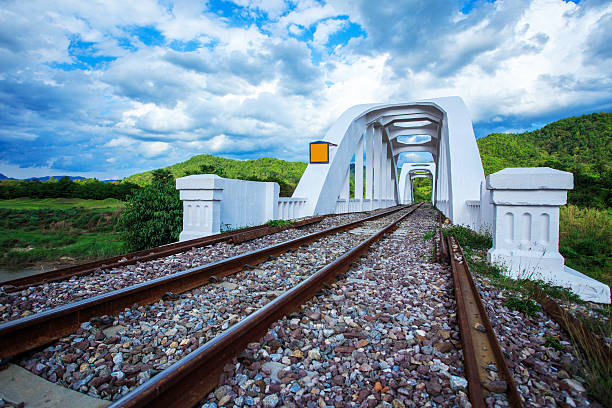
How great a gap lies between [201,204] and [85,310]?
419 centimetres

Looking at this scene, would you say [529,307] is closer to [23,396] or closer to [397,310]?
[397,310]

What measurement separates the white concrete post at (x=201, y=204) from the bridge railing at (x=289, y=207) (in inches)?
134

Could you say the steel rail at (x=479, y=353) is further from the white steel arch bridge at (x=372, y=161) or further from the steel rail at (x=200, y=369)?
the white steel arch bridge at (x=372, y=161)

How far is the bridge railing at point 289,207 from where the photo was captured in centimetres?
991

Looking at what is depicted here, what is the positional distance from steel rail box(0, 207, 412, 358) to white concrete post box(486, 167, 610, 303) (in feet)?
10.8

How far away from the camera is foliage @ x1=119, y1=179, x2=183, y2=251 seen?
6906 millimetres

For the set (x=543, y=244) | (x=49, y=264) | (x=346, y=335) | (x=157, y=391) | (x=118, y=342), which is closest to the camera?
(x=157, y=391)

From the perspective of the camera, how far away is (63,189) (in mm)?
15898

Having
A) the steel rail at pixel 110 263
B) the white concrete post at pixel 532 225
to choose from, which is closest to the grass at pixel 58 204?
the steel rail at pixel 110 263

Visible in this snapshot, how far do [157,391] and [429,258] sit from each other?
4.10 meters

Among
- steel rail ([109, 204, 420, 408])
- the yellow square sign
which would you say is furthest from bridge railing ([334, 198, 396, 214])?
steel rail ([109, 204, 420, 408])

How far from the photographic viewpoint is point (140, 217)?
22.7 feet

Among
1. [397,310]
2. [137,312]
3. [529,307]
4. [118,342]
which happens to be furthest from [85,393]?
[529,307]

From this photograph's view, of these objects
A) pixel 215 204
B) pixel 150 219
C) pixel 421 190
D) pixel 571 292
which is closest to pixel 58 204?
pixel 150 219
